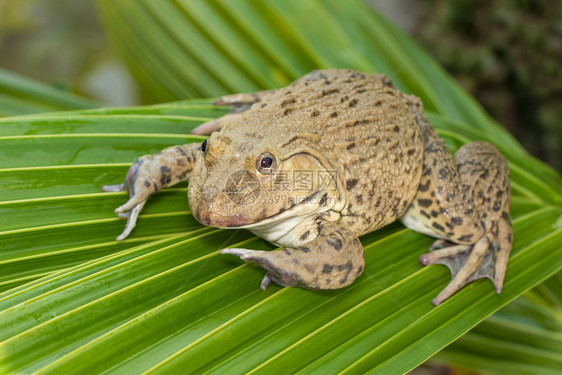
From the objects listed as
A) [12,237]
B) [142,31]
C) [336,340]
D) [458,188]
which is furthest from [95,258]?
[142,31]

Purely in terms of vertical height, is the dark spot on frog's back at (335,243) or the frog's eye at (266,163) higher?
the frog's eye at (266,163)

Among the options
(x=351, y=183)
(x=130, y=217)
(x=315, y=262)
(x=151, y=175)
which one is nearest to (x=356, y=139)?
(x=351, y=183)

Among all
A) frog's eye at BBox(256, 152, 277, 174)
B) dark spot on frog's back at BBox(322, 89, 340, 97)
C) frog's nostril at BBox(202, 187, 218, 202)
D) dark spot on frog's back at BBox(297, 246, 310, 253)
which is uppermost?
dark spot on frog's back at BBox(322, 89, 340, 97)

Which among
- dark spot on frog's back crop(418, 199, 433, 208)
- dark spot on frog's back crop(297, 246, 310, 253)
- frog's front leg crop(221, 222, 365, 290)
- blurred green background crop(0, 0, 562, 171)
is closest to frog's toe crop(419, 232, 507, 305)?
dark spot on frog's back crop(418, 199, 433, 208)

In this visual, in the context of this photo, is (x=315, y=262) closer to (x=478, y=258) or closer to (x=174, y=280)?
(x=174, y=280)

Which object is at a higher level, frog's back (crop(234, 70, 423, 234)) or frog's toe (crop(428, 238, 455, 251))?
frog's back (crop(234, 70, 423, 234))

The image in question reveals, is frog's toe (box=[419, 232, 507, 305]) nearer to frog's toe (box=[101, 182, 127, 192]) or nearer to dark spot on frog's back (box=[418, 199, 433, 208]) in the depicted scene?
dark spot on frog's back (box=[418, 199, 433, 208])

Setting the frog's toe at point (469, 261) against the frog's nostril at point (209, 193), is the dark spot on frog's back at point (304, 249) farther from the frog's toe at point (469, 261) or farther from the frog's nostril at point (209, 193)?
the frog's toe at point (469, 261)

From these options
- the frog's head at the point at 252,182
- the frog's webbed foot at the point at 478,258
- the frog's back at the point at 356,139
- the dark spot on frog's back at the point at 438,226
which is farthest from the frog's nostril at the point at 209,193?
the dark spot on frog's back at the point at 438,226
